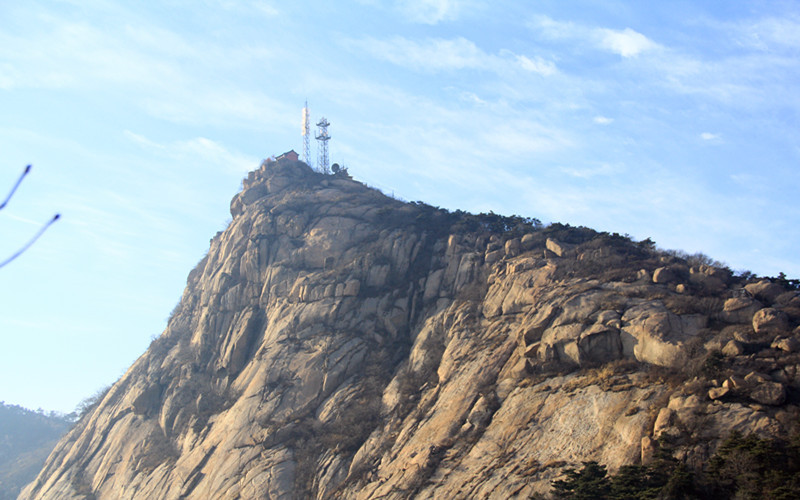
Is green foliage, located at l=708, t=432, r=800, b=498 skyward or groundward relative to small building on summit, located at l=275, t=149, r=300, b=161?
groundward

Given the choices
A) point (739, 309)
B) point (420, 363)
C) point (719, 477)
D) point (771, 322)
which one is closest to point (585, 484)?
point (719, 477)

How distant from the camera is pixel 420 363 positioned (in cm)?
6550

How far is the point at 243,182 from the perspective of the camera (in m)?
106

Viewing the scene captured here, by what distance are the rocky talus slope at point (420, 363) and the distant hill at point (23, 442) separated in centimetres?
4293

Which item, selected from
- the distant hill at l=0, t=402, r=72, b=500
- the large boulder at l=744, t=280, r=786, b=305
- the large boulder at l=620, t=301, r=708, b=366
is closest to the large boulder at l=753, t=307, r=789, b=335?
the large boulder at l=620, t=301, r=708, b=366

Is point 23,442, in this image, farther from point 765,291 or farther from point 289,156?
point 765,291

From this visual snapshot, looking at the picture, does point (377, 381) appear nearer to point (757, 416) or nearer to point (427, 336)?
point (427, 336)

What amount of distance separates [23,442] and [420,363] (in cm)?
13016

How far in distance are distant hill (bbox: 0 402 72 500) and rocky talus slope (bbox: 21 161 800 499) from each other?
141ft

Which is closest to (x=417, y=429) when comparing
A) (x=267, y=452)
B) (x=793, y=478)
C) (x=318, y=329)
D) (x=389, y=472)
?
(x=389, y=472)

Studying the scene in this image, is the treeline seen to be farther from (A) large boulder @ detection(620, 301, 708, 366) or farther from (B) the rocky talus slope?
(A) large boulder @ detection(620, 301, 708, 366)

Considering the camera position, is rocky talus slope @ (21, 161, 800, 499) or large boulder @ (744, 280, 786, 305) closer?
rocky talus slope @ (21, 161, 800, 499)

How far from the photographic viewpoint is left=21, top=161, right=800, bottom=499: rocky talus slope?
4597cm

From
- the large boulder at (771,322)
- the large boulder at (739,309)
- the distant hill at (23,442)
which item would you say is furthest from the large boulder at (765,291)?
the distant hill at (23,442)
